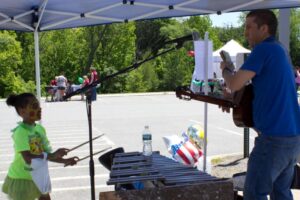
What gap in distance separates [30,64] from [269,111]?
1103 inches

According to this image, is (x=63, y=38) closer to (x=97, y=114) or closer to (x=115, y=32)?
(x=115, y=32)

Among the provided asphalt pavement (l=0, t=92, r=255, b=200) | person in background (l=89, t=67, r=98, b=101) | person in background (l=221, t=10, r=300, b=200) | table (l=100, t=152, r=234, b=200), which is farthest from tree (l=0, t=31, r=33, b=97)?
person in background (l=221, t=10, r=300, b=200)

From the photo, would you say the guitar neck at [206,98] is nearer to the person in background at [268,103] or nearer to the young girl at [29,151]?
the person in background at [268,103]

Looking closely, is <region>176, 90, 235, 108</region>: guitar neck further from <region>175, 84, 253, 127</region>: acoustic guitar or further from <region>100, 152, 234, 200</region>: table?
<region>100, 152, 234, 200</region>: table

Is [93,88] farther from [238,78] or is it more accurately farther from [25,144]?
[238,78]

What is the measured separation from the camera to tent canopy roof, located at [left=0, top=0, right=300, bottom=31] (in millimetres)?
5074

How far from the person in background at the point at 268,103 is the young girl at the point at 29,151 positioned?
138cm

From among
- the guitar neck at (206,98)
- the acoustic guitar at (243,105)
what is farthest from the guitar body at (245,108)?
the guitar neck at (206,98)

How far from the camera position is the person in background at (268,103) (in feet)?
8.43

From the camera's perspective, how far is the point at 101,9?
525cm

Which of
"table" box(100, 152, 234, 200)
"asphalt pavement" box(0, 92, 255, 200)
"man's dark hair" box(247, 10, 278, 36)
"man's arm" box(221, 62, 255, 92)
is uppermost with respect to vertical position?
"man's dark hair" box(247, 10, 278, 36)

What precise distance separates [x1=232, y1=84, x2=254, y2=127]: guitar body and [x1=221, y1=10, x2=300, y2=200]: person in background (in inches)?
2.7

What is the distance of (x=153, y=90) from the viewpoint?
1190 inches

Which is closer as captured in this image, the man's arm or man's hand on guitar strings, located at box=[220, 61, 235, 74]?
the man's arm
